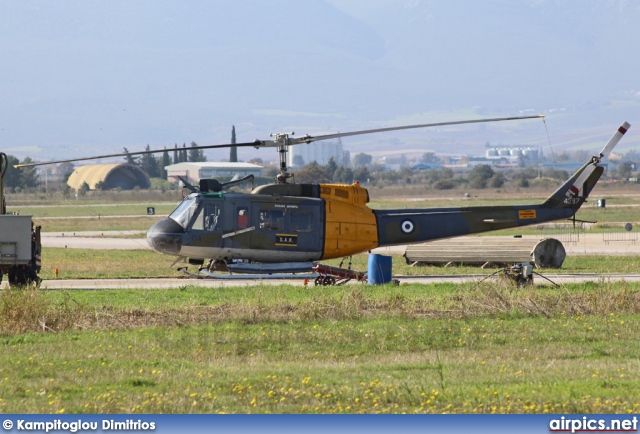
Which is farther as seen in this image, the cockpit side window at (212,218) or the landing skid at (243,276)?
the cockpit side window at (212,218)

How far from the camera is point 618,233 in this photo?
50.9m

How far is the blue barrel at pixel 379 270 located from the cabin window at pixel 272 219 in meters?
2.88

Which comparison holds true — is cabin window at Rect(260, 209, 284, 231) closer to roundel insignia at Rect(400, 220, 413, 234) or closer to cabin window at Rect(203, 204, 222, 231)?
cabin window at Rect(203, 204, 222, 231)

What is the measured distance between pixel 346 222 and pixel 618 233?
27.7m

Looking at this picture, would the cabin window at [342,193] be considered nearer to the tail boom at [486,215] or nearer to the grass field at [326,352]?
the tail boom at [486,215]

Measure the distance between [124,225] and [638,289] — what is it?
5093 centimetres

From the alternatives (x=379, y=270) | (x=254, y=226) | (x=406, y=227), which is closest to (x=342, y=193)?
(x=406, y=227)

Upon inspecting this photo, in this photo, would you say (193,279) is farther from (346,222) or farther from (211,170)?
(211,170)

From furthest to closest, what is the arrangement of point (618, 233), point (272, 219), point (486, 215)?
point (618, 233), point (486, 215), point (272, 219)

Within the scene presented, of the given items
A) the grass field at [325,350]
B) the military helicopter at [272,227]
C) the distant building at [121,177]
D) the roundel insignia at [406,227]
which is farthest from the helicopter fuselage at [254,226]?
the distant building at [121,177]

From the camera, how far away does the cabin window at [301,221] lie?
26847 mm

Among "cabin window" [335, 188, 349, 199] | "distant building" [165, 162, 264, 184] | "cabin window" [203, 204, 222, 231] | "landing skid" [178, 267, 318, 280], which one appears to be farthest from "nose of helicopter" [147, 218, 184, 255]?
"distant building" [165, 162, 264, 184]

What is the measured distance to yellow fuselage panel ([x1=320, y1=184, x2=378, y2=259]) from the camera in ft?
89.1

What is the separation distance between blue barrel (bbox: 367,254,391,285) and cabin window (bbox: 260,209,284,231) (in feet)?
9.43
